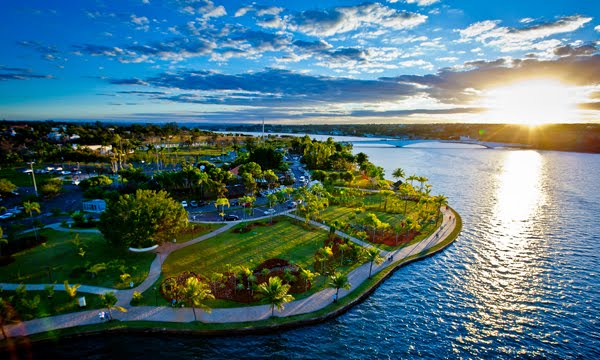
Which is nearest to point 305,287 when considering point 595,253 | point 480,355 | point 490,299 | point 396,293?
point 396,293

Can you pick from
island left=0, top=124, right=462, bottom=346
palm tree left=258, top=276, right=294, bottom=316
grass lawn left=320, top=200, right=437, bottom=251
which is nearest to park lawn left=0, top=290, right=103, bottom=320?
island left=0, top=124, right=462, bottom=346

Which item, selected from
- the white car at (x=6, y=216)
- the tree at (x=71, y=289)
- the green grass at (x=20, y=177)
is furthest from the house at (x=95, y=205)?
the green grass at (x=20, y=177)

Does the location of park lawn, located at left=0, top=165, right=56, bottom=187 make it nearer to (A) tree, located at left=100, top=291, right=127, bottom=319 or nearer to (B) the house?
(B) the house

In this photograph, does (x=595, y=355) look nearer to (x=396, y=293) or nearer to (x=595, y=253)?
(x=396, y=293)

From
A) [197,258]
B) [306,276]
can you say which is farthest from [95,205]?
[306,276]

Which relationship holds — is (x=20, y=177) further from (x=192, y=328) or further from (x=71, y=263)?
(x=192, y=328)

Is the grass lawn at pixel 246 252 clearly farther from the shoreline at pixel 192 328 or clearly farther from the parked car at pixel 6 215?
the parked car at pixel 6 215

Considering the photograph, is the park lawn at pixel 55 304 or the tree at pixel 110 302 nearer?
the tree at pixel 110 302
